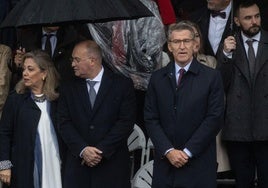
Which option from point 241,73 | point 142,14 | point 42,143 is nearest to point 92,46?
point 142,14

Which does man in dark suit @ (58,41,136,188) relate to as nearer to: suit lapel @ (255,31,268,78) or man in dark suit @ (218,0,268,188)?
man in dark suit @ (218,0,268,188)

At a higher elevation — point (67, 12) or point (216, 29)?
point (67, 12)

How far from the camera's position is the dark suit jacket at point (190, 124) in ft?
19.0

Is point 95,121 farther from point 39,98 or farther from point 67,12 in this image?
point 67,12

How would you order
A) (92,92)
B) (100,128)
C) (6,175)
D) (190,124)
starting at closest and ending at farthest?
(190,124) → (100,128) → (92,92) → (6,175)

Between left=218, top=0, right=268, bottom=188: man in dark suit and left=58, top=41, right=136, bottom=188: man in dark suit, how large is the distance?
3.00ft

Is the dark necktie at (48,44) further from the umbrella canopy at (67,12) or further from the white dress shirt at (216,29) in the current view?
the white dress shirt at (216,29)

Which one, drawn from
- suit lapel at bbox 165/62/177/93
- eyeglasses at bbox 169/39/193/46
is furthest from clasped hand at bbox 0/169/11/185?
eyeglasses at bbox 169/39/193/46

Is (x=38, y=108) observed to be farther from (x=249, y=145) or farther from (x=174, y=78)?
(x=249, y=145)

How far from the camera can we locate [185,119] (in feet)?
19.1

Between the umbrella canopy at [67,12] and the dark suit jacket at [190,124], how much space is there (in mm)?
715

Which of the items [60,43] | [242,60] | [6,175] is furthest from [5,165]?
[242,60]

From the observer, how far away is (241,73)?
6.47m

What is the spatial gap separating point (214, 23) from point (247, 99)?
3.69 feet
